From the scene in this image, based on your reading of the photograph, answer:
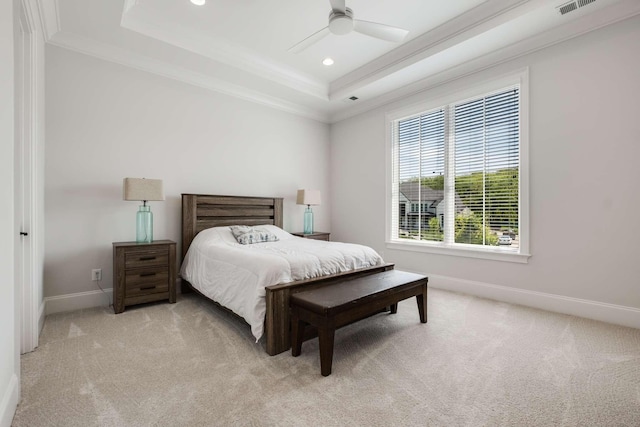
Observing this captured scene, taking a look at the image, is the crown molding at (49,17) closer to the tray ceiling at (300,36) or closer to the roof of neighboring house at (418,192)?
the tray ceiling at (300,36)

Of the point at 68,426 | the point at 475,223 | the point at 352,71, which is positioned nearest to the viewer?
the point at 68,426

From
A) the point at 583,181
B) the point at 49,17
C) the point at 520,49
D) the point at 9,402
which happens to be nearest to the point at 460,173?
the point at 583,181

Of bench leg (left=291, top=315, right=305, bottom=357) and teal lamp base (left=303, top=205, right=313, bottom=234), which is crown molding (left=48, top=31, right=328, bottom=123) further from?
bench leg (left=291, top=315, right=305, bottom=357)

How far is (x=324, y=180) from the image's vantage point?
568 centimetres

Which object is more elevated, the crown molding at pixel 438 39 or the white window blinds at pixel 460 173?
the crown molding at pixel 438 39

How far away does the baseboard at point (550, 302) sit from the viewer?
109 inches

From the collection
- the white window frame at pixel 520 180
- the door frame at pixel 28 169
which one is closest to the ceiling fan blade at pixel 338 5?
the white window frame at pixel 520 180

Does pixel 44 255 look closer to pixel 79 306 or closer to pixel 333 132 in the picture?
pixel 79 306

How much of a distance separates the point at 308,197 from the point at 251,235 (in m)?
1.43

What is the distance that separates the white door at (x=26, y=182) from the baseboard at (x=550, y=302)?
4.22 metres

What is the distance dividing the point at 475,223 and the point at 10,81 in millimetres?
4281

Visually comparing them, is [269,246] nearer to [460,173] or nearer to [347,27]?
[347,27]

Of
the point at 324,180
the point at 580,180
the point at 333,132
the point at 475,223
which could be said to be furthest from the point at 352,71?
the point at 580,180

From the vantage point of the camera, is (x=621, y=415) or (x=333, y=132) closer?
(x=621, y=415)
